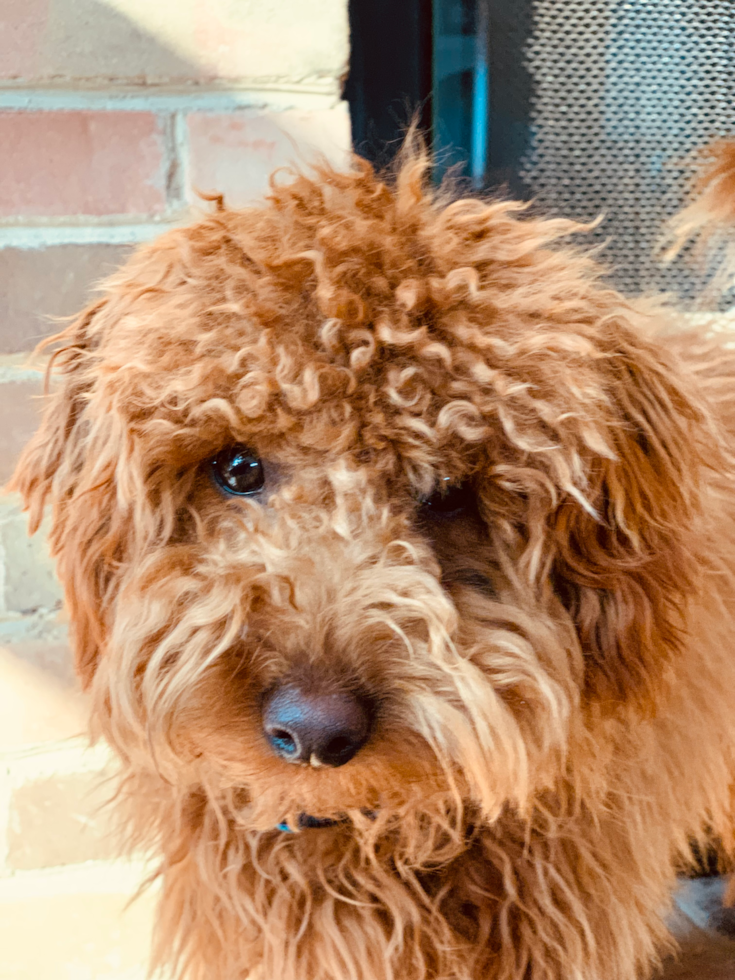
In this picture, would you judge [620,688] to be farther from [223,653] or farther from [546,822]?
[223,653]

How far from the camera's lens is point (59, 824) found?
108 cm

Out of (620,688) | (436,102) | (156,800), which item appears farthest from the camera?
Answer: (436,102)

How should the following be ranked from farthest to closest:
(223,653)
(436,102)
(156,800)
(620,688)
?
1. (436,102)
2. (156,800)
3. (620,688)
4. (223,653)

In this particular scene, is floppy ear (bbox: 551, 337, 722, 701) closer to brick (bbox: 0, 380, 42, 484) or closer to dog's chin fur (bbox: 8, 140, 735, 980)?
dog's chin fur (bbox: 8, 140, 735, 980)

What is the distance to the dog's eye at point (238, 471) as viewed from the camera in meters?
0.70

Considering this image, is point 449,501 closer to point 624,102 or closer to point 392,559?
point 392,559

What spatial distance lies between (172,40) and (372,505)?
1.85 ft

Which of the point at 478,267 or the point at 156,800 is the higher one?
the point at 478,267

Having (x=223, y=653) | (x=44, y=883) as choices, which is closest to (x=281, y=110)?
(x=223, y=653)

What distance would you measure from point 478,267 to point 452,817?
18.7 inches

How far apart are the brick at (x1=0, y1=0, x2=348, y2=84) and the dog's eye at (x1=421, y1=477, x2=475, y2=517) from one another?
0.51 meters

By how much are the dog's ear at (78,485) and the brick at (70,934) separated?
481mm

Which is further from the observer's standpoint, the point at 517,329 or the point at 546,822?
the point at 546,822

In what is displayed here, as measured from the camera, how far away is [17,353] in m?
0.96
